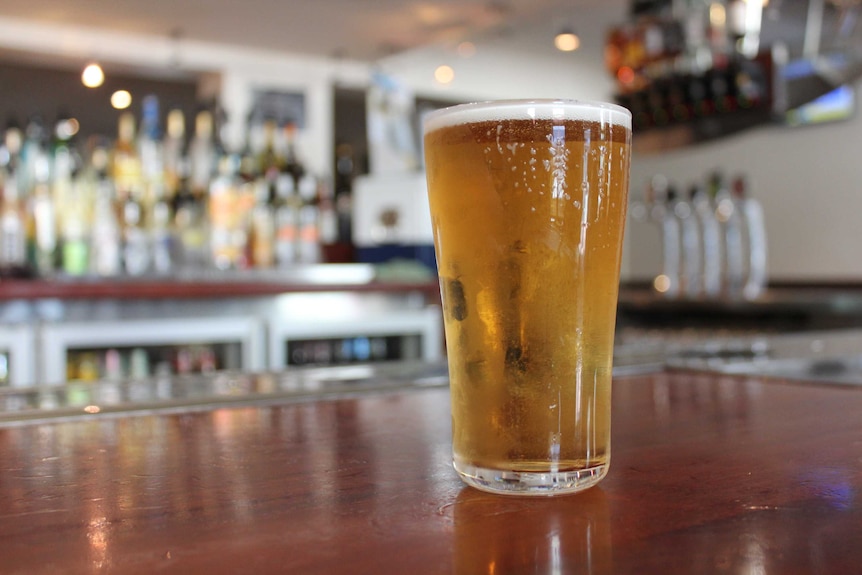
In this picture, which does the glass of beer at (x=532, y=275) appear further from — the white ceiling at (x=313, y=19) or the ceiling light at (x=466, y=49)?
the ceiling light at (x=466, y=49)

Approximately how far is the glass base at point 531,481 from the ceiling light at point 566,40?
10.6ft

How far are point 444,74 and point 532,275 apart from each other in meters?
4.57

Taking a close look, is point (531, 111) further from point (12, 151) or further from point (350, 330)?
point (12, 151)

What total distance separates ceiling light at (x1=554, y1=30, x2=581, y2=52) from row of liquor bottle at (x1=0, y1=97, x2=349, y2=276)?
129 cm

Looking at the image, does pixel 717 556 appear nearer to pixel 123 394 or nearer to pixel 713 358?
pixel 123 394

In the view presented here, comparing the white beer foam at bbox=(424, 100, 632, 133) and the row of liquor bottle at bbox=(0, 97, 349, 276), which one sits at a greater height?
the row of liquor bottle at bbox=(0, 97, 349, 276)

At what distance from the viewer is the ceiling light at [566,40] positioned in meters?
3.43

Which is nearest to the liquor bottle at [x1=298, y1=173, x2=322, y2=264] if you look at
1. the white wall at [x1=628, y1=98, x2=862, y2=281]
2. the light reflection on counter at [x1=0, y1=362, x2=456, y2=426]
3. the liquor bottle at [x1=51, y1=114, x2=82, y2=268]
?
the liquor bottle at [x1=51, y1=114, x2=82, y2=268]

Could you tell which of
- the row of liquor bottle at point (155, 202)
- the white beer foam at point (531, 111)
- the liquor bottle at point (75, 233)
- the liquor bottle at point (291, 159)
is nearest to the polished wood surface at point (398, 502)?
the white beer foam at point (531, 111)

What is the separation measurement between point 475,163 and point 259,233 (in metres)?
3.39

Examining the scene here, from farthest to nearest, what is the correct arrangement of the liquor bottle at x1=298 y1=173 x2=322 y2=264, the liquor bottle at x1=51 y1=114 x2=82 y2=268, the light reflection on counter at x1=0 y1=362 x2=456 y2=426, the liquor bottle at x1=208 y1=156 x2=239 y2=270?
the liquor bottle at x1=298 y1=173 x2=322 y2=264 < the liquor bottle at x1=208 y1=156 x2=239 y2=270 < the liquor bottle at x1=51 y1=114 x2=82 y2=268 < the light reflection on counter at x1=0 y1=362 x2=456 y2=426

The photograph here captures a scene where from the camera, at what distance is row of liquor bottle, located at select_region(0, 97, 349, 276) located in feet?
10.3

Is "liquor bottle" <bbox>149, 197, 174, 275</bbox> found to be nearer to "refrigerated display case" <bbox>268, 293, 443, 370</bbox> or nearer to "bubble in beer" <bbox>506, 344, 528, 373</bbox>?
"refrigerated display case" <bbox>268, 293, 443, 370</bbox>

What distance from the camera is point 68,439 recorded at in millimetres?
459
